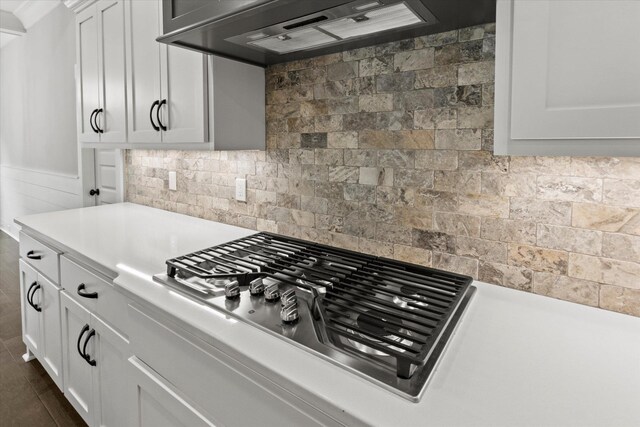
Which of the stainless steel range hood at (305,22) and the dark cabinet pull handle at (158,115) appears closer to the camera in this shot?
the stainless steel range hood at (305,22)

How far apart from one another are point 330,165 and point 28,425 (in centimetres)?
196

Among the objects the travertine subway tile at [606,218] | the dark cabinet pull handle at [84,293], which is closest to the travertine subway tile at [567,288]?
the travertine subway tile at [606,218]

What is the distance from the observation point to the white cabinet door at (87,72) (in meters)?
2.33

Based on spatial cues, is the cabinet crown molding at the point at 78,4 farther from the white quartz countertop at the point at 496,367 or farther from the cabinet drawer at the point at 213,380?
the cabinet drawer at the point at 213,380

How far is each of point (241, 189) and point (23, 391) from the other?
1685 mm

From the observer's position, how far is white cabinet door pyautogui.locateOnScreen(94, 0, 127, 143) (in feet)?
6.88

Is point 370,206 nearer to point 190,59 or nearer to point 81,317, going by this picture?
point 190,59

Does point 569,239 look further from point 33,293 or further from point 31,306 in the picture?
point 31,306

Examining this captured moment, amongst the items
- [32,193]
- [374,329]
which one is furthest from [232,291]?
[32,193]

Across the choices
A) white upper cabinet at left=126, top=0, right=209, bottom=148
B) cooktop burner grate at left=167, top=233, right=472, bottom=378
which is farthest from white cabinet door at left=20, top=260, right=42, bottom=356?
cooktop burner grate at left=167, top=233, right=472, bottom=378

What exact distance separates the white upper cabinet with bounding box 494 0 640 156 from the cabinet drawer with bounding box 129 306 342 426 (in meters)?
0.73

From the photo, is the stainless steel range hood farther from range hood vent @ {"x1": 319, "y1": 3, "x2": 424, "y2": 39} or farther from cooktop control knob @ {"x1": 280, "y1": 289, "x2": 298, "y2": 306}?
cooktop control knob @ {"x1": 280, "y1": 289, "x2": 298, "y2": 306}

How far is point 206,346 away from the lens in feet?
3.29

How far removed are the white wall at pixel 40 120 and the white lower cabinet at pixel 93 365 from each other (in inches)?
72.4
